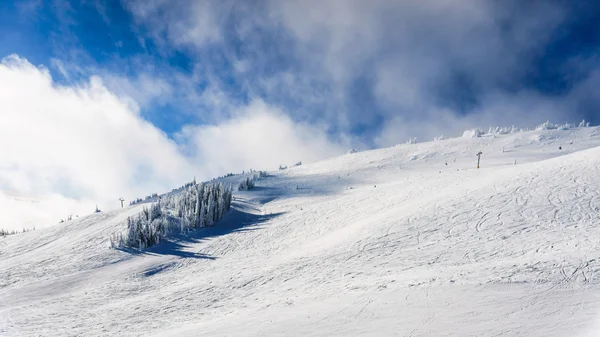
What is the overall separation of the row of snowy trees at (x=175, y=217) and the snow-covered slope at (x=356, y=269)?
3.11ft

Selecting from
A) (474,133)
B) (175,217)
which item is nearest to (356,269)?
(175,217)

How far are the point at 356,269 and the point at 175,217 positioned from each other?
1580cm

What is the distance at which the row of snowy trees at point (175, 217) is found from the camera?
2098 cm

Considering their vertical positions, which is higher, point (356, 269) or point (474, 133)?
point (474, 133)

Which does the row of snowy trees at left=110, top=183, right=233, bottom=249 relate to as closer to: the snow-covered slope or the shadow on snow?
the shadow on snow

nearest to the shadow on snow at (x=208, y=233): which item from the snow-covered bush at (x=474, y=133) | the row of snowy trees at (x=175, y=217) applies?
the row of snowy trees at (x=175, y=217)

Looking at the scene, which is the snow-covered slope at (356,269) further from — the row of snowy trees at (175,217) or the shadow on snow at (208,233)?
the row of snowy trees at (175,217)

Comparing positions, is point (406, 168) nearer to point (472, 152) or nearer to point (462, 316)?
point (472, 152)

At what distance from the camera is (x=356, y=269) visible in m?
13.8

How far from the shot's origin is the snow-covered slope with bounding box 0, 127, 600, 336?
9.68 metres

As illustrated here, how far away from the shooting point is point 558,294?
32.5 feet

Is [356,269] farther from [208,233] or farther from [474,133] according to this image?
[474,133]

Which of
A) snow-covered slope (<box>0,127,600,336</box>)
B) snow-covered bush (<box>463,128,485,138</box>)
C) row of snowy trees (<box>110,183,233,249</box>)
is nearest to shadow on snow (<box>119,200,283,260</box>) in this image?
snow-covered slope (<box>0,127,600,336</box>)

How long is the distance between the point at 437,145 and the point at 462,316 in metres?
47.1
